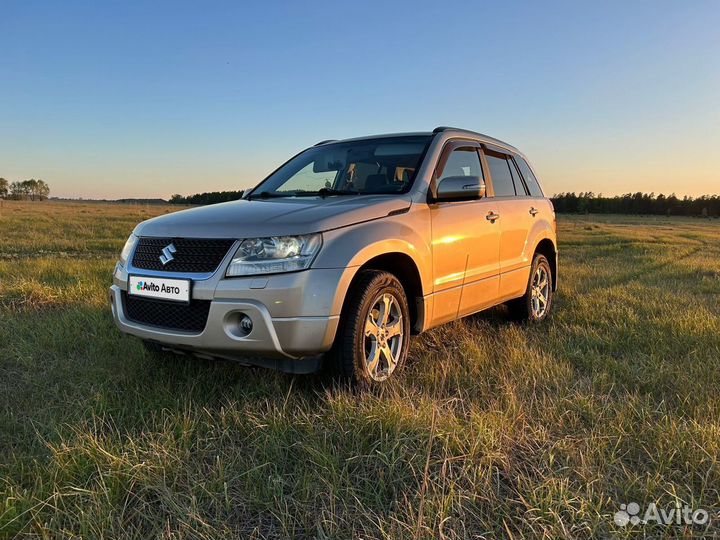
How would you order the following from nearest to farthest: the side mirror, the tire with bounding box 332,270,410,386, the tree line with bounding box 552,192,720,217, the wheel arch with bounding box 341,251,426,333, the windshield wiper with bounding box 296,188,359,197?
the tire with bounding box 332,270,410,386, the wheel arch with bounding box 341,251,426,333, the side mirror, the windshield wiper with bounding box 296,188,359,197, the tree line with bounding box 552,192,720,217

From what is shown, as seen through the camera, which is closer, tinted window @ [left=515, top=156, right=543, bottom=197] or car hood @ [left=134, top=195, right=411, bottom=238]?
car hood @ [left=134, top=195, right=411, bottom=238]

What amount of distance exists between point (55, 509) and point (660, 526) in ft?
7.58

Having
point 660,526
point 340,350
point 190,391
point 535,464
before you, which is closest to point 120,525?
point 190,391

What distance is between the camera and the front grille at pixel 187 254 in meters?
2.88

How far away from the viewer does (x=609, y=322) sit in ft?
16.4

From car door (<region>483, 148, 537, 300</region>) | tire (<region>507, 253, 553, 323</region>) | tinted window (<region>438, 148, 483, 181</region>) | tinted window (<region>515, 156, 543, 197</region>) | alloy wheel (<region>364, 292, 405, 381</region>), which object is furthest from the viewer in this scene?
tinted window (<region>515, 156, 543, 197</region>)

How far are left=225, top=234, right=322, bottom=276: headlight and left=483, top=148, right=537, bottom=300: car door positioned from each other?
88.8 inches

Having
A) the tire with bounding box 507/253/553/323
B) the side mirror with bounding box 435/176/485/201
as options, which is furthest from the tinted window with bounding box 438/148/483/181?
the tire with bounding box 507/253/553/323

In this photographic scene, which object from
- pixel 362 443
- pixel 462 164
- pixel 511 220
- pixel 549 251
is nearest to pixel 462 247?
pixel 462 164

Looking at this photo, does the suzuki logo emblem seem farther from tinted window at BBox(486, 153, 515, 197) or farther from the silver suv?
tinted window at BBox(486, 153, 515, 197)

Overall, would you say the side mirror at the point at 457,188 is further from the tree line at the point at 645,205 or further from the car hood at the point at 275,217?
the tree line at the point at 645,205

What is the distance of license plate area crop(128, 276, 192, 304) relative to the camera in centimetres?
288

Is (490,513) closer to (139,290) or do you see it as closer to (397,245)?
(397,245)

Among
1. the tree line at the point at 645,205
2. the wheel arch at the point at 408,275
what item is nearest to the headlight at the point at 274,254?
the wheel arch at the point at 408,275
